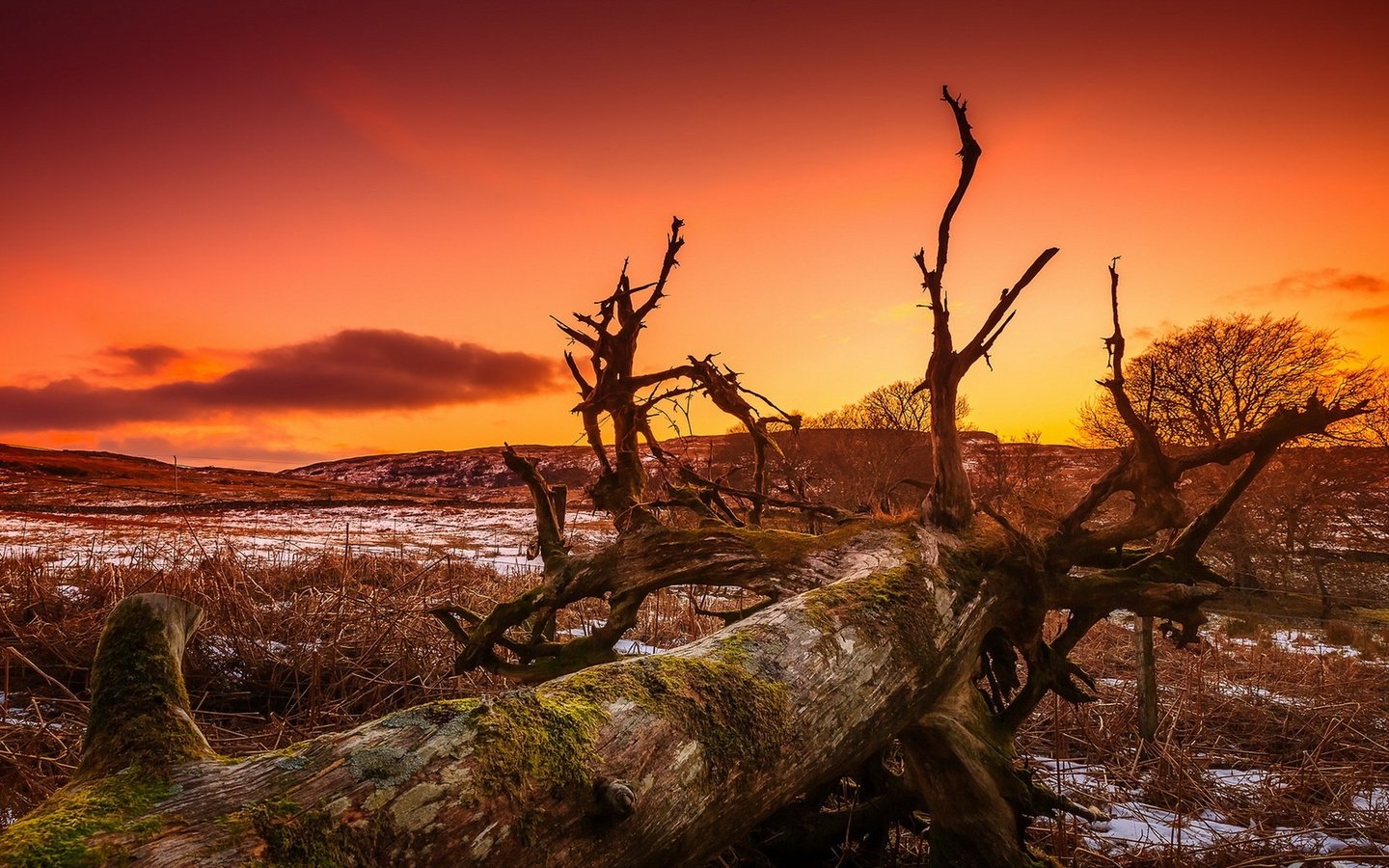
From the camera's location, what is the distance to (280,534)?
1512cm

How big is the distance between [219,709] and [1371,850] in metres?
6.91

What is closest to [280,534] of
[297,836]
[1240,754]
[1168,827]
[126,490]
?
[126,490]

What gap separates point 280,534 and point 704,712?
54.2 ft

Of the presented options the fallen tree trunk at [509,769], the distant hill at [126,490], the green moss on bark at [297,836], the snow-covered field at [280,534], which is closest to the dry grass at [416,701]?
the snow-covered field at [280,534]

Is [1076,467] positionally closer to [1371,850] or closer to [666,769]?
[1371,850]

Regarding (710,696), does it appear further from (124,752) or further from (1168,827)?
(1168,827)

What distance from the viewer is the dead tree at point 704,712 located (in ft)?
4.10

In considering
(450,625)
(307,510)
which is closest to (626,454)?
(450,625)

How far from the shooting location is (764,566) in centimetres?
358

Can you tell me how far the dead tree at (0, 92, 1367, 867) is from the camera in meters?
1.25

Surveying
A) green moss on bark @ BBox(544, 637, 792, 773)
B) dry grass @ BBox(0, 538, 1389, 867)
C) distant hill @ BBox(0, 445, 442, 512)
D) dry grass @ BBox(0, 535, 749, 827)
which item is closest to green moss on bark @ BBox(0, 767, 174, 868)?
green moss on bark @ BBox(544, 637, 792, 773)

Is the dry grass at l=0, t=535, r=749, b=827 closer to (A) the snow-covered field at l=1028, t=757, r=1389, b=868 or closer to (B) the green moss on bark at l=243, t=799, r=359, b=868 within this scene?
(B) the green moss on bark at l=243, t=799, r=359, b=868

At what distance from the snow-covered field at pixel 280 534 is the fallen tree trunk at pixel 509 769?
8.90ft

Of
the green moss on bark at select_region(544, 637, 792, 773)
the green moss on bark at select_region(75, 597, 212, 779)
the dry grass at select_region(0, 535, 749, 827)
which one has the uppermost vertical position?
the green moss on bark at select_region(75, 597, 212, 779)
